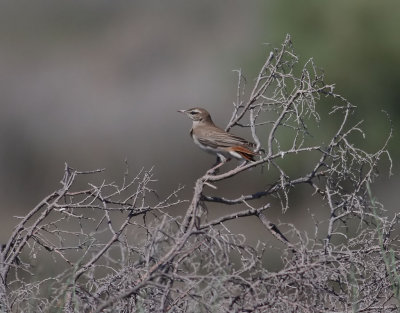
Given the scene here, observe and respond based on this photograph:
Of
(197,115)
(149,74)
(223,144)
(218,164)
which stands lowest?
(218,164)

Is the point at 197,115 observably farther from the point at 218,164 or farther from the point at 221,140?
the point at 218,164

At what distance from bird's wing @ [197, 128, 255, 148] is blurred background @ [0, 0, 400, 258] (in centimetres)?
605

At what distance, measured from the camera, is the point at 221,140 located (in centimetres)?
600

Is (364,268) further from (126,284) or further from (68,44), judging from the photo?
(68,44)

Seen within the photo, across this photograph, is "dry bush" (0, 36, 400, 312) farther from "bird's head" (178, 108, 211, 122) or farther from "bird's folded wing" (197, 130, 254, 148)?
"bird's head" (178, 108, 211, 122)

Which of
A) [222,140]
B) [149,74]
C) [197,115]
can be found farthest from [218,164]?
[149,74]

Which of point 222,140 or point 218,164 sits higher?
point 222,140

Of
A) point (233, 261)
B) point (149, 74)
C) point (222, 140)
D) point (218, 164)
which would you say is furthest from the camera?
point (149, 74)

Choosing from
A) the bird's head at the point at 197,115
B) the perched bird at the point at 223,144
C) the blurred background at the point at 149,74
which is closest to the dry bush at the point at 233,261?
the perched bird at the point at 223,144

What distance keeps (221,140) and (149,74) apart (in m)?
23.3

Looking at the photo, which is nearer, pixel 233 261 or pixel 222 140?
pixel 233 261

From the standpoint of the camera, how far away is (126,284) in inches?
173

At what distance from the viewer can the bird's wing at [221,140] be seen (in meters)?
5.85

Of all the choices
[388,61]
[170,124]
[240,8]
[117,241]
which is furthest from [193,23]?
[117,241]
